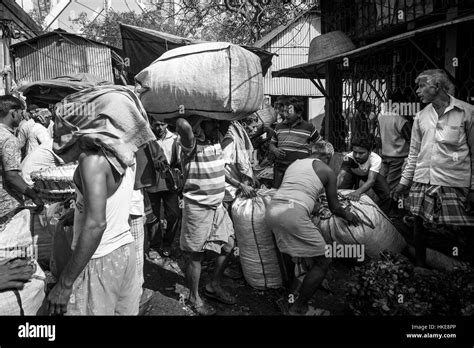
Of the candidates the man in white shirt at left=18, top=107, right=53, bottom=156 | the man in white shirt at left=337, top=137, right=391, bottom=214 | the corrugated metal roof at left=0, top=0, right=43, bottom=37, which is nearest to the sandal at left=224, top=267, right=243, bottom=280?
the man in white shirt at left=337, top=137, right=391, bottom=214

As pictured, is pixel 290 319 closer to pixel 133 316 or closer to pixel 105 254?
pixel 133 316

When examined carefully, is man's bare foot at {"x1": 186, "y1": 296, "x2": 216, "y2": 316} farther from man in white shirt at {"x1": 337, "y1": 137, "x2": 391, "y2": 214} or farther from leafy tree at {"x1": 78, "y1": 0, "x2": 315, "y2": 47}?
leafy tree at {"x1": 78, "y1": 0, "x2": 315, "y2": 47}

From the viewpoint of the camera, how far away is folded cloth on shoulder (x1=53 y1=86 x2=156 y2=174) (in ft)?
6.51

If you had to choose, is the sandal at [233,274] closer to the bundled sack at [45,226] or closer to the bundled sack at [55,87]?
the bundled sack at [45,226]

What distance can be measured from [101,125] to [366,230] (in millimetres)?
2800

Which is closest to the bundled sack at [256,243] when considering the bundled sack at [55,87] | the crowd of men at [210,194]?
the crowd of men at [210,194]

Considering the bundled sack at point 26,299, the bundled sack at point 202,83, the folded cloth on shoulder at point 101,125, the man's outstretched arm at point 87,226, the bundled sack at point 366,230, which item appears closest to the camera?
the man's outstretched arm at point 87,226

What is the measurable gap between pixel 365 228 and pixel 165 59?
236 centimetres

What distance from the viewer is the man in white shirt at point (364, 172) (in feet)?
15.7

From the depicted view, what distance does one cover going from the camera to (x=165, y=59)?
3.49 metres

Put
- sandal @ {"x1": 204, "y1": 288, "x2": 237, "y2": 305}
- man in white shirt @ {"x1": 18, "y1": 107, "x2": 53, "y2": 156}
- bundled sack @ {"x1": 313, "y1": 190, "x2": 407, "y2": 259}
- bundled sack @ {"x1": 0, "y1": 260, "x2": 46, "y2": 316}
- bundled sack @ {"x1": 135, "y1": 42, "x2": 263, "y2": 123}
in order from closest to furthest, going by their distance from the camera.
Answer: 1. bundled sack @ {"x1": 0, "y1": 260, "x2": 46, "y2": 316}
2. bundled sack @ {"x1": 135, "y1": 42, "x2": 263, "y2": 123}
3. sandal @ {"x1": 204, "y1": 288, "x2": 237, "y2": 305}
4. bundled sack @ {"x1": 313, "y1": 190, "x2": 407, "y2": 259}
5. man in white shirt @ {"x1": 18, "y1": 107, "x2": 53, "y2": 156}

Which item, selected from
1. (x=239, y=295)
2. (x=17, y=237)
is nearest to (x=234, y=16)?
(x=239, y=295)

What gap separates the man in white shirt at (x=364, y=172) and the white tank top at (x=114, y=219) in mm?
3030

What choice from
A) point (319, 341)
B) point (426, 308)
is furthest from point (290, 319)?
point (426, 308)
